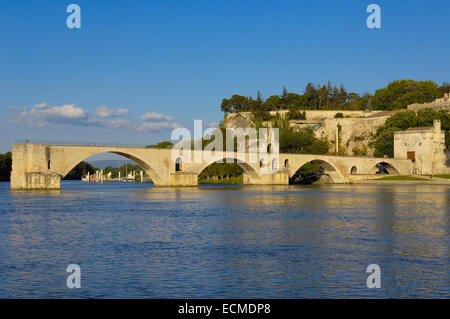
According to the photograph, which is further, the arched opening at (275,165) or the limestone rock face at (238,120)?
the limestone rock face at (238,120)

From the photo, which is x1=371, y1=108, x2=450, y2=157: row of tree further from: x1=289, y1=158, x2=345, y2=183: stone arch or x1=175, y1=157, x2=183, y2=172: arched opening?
x1=175, y1=157, x2=183, y2=172: arched opening

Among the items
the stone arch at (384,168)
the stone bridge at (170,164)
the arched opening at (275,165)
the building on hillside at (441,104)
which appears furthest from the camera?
the building on hillside at (441,104)

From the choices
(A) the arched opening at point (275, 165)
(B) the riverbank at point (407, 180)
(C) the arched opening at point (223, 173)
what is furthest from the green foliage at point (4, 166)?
(B) the riverbank at point (407, 180)

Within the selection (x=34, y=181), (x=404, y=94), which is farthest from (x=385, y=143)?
(x=34, y=181)

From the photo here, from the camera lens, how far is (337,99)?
157000 mm

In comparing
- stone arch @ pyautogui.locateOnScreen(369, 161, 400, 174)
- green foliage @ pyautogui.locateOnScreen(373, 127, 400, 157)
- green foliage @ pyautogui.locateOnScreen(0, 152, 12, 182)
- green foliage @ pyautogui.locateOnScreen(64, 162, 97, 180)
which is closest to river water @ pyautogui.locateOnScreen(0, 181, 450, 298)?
stone arch @ pyautogui.locateOnScreen(369, 161, 400, 174)

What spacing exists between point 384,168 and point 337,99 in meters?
50.6

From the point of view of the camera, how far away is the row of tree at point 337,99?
14250 centimetres

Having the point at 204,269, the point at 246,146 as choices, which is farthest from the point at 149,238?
the point at 246,146

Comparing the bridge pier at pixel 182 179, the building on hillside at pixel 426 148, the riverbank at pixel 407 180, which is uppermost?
the building on hillside at pixel 426 148

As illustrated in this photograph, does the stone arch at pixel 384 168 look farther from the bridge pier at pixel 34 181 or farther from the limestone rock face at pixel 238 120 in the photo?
the bridge pier at pixel 34 181

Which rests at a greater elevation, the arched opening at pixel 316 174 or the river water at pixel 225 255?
the arched opening at pixel 316 174

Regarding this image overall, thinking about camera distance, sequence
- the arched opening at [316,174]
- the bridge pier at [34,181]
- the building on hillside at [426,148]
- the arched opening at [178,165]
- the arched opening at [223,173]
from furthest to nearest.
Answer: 1. the arched opening at [223,173]
2. the building on hillside at [426,148]
3. the arched opening at [316,174]
4. the arched opening at [178,165]
5. the bridge pier at [34,181]

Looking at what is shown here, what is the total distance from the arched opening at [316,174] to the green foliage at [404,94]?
47533mm
